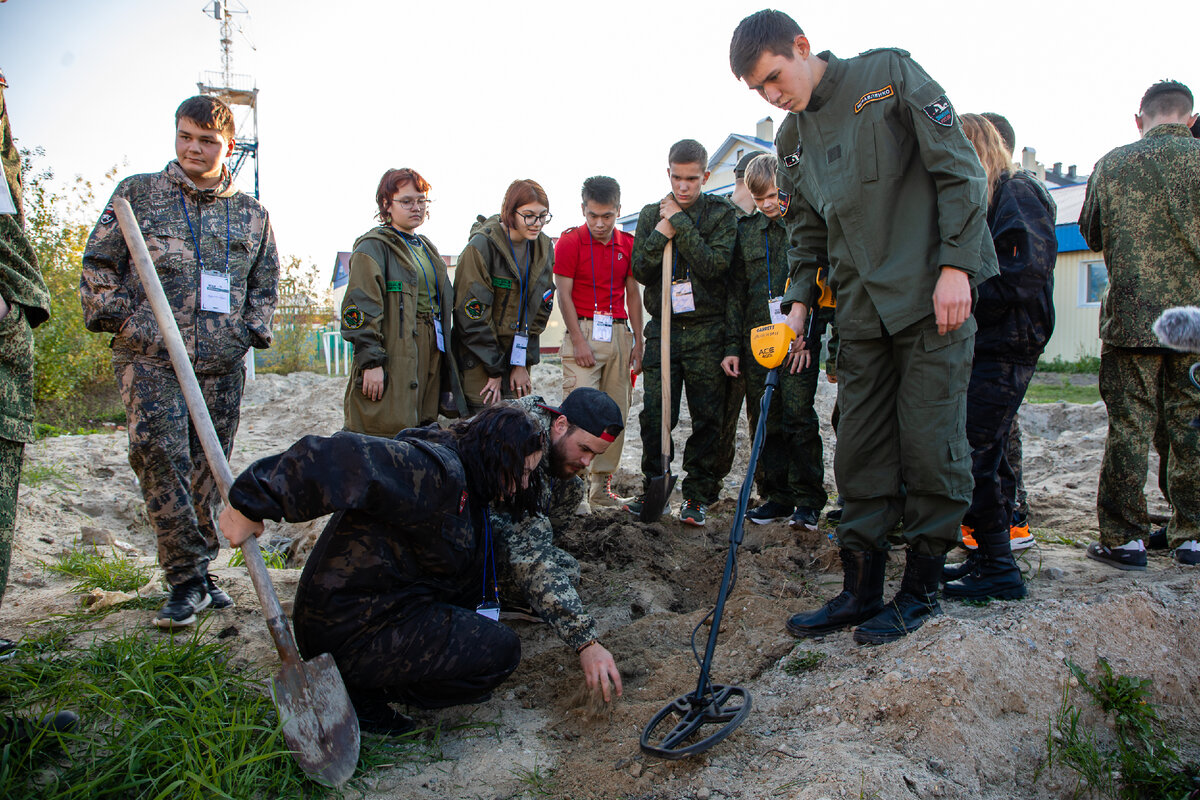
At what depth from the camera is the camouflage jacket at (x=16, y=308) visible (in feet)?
7.97

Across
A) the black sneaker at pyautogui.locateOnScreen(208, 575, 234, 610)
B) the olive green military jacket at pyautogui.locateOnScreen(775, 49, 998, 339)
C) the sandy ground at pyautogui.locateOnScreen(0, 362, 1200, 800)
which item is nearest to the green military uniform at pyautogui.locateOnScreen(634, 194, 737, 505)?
the sandy ground at pyautogui.locateOnScreen(0, 362, 1200, 800)

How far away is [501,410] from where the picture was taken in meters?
2.34

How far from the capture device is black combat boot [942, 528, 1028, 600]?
2936 millimetres

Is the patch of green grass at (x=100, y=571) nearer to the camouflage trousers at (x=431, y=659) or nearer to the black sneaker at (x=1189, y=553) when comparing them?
the camouflage trousers at (x=431, y=659)

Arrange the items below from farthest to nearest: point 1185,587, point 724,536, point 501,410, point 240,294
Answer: point 724,536 → point 240,294 → point 1185,587 → point 501,410

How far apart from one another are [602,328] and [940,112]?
268 centimetres

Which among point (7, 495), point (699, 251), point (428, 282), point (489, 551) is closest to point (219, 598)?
point (7, 495)

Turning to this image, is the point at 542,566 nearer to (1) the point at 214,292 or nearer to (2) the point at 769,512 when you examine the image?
(1) the point at 214,292

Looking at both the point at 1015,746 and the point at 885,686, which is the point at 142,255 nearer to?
the point at 885,686

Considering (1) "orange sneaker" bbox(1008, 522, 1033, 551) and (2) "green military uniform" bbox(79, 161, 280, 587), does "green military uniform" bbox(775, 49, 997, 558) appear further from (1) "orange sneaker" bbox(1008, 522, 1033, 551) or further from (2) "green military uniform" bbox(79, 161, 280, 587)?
(2) "green military uniform" bbox(79, 161, 280, 587)

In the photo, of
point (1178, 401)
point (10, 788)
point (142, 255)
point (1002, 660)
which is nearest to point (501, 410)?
point (142, 255)

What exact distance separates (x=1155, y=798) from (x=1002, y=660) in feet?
1.52

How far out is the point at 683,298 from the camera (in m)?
4.45

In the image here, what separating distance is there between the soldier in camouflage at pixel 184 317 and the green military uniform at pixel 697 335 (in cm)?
225
